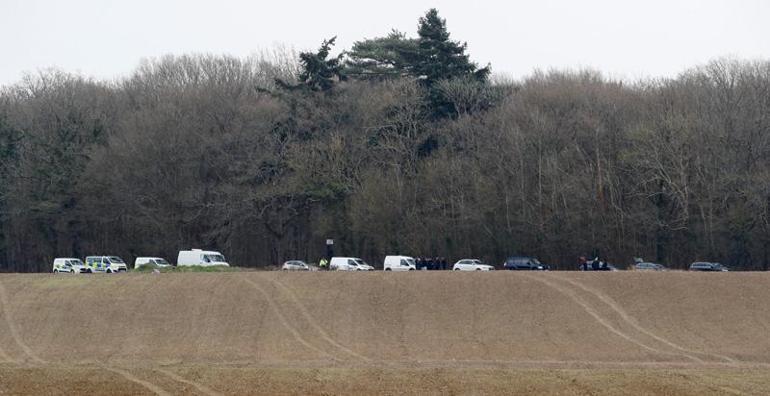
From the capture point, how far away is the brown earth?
1453 inches

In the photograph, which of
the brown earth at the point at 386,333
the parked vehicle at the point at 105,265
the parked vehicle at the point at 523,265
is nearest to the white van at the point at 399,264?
Answer: the parked vehicle at the point at 523,265

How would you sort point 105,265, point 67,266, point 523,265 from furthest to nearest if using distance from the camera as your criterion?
1. point 105,265
2. point 67,266
3. point 523,265

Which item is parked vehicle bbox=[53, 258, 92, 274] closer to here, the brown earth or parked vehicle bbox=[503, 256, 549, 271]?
the brown earth

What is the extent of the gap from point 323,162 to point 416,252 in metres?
11.4

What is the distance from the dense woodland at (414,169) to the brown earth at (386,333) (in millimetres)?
28822

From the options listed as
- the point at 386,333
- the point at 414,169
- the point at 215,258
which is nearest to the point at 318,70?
the point at 414,169

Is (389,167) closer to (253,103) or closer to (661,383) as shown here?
(253,103)

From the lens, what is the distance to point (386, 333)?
53.4m

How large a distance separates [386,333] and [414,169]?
157ft

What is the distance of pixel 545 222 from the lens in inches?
3602

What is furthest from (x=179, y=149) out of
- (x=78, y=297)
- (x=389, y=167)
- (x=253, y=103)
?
(x=78, y=297)

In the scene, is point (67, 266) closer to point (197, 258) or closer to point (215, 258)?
point (197, 258)

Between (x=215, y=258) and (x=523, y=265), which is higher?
(x=215, y=258)

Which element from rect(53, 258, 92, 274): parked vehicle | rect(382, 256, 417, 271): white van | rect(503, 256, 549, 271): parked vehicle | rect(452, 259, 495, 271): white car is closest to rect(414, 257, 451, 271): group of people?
rect(382, 256, 417, 271): white van
